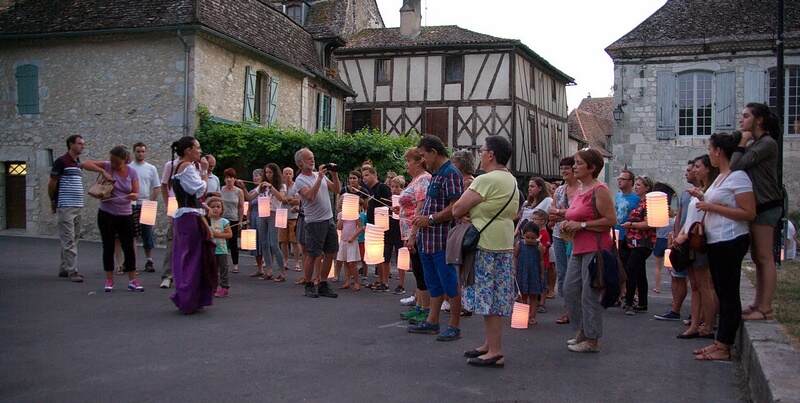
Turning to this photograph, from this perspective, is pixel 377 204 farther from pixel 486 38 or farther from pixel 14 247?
pixel 486 38

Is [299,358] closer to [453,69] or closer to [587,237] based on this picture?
[587,237]

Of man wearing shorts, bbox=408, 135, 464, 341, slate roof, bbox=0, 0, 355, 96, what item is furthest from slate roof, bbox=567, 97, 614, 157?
man wearing shorts, bbox=408, 135, 464, 341

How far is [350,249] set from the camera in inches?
390

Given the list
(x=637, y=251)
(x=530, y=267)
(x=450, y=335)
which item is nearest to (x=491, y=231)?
(x=450, y=335)

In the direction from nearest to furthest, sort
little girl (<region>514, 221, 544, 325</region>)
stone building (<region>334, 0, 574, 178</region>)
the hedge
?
little girl (<region>514, 221, 544, 325</region>) → the hedge → stone building (<region>334, 0, 574, 178</region>)

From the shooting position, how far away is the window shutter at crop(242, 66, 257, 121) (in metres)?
19.5

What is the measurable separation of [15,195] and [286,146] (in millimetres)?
7834

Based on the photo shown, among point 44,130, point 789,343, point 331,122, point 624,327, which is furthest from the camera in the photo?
Result: point 331,122

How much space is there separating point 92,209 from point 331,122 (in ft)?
30.7

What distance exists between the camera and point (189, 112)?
17.4 metres

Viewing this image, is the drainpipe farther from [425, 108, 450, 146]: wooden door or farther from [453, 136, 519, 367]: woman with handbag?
[453, 136, 519, 367]: woman with handbag

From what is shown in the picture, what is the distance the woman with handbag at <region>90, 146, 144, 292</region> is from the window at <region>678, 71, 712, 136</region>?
18.1 m

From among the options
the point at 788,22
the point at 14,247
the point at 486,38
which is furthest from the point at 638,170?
the point at 14,247

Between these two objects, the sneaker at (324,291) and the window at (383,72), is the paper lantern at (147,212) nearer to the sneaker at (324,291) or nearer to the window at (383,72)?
the sneaker at (324,291)
